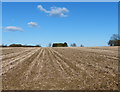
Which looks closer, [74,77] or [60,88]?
[60,88]

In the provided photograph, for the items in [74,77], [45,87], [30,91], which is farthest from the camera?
[74,77]

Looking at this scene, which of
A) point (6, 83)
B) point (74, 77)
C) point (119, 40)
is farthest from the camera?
point (119, 40)

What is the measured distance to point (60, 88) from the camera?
26.6 ft

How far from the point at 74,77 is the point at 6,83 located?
12.9 ft

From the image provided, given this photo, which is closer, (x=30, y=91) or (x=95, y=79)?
(x=30, y=91)

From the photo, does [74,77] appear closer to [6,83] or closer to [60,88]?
[60,88]

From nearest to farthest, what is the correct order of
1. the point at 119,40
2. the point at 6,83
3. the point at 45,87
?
the point at 45,87 < the point at 6,83 < the point at 119,40

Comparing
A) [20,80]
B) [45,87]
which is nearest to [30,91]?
[45,87]

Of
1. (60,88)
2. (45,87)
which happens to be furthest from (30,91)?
(60,88)

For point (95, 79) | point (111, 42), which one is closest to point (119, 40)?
point (111, 42)

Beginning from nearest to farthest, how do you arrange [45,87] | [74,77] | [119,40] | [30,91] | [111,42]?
[30,91], [45,87], [74,77], [119,40], [111,42]

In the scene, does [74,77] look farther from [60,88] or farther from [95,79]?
[60,88]

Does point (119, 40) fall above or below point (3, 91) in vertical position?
above

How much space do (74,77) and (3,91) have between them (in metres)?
4.19
